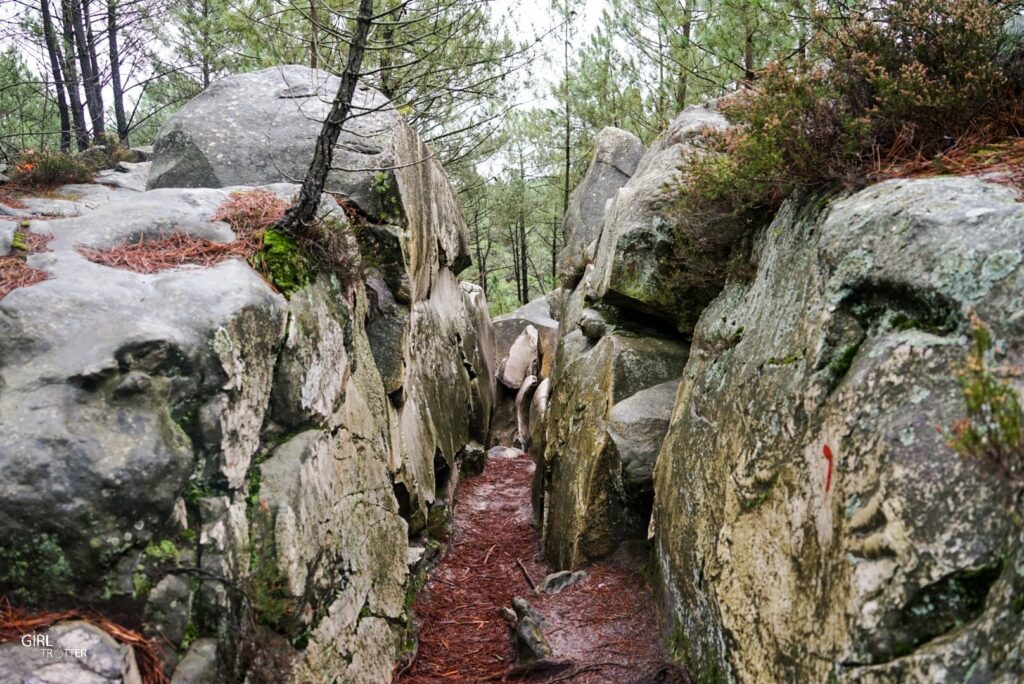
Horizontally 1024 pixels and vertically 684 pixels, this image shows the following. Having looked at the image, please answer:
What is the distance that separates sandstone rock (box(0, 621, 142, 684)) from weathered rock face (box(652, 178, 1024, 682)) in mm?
3328

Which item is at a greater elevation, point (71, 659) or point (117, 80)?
point (117, 80)

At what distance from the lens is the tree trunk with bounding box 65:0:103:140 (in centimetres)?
1285

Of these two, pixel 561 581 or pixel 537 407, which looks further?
pixel 537 407

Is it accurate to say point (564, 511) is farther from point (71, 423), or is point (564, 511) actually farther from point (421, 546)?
point (71, 423)

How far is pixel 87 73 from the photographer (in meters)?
13.9

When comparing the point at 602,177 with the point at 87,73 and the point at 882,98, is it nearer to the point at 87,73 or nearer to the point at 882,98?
the point at 87,73

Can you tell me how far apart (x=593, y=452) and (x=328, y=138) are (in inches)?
169

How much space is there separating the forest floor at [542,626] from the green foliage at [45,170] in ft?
24.7

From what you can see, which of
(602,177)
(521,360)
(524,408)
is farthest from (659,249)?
(602,177)

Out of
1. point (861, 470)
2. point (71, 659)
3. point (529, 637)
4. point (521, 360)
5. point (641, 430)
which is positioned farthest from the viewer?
point (521, 360)

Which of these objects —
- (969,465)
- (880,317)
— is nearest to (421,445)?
Answer: (880,317)

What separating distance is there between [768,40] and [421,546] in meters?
7.78

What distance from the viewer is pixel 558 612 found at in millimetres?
6523

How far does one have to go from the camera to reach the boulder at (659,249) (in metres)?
7.87
